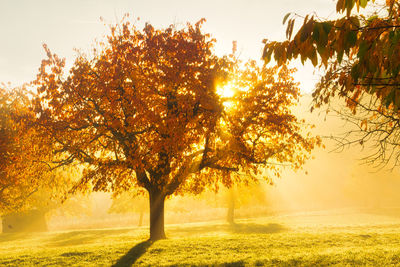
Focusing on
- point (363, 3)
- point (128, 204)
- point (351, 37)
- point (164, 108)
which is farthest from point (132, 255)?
point (128, 204)

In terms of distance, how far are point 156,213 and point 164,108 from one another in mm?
5973

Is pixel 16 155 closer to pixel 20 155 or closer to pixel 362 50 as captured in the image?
pixel 20 155

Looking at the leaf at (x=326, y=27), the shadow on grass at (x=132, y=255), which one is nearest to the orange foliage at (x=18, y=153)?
the shadow on grass at (x=132, y=255)

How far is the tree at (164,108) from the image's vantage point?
13.8 metres

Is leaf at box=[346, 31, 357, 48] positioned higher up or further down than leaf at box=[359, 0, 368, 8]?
further down

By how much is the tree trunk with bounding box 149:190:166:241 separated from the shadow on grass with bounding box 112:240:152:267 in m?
2.21

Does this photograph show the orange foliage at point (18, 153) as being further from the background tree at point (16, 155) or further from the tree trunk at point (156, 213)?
the tree trunk at point (156, 213)

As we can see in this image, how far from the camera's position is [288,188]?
401 feet

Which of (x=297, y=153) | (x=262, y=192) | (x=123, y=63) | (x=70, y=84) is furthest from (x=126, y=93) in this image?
(x=262, y=192)

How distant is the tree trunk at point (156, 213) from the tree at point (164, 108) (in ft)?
4.60

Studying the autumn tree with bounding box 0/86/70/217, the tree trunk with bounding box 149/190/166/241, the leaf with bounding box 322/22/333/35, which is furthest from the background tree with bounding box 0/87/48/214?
the leaf with bounding box 322/22/333/35

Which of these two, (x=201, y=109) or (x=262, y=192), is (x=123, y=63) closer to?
(x=201, y=109)

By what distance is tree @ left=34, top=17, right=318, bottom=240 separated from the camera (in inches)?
543

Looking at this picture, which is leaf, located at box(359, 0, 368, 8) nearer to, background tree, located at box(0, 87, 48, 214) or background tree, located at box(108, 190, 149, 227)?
background tree, located at box(0, 87, 48, 214)
